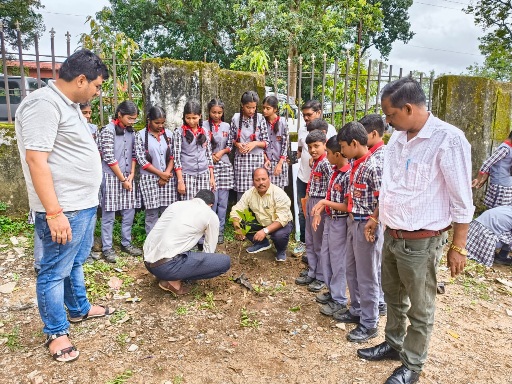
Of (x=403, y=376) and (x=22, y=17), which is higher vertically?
(x=22, y=17)

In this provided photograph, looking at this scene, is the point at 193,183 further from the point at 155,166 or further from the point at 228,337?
the point at 228,337

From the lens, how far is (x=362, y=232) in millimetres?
3170

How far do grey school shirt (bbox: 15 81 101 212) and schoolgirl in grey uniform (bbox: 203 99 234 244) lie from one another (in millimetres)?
2304

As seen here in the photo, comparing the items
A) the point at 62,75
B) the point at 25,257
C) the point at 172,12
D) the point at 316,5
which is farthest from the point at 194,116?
the point at 172,12

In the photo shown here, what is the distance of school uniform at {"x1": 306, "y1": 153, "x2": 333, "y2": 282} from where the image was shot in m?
4.10

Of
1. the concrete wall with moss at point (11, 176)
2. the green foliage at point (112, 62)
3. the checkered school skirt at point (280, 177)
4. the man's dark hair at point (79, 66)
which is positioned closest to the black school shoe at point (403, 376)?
the man's dark hair at point (79, 66)

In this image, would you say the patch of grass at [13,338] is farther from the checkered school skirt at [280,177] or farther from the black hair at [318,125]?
the black hair at [318,125]

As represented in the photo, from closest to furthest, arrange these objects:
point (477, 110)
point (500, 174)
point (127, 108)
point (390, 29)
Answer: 1. point (127, 108)
2. point (500, 174)
3. point (477, 110)
4. point (390, 29)

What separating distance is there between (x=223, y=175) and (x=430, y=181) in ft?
10.4

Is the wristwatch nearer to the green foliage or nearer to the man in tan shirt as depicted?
the man in tan shirt

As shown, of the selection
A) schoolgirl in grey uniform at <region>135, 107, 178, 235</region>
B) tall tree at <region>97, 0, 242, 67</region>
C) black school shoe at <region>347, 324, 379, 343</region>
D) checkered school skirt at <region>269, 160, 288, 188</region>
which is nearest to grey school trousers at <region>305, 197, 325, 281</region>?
black school shoe at <region>347, 324, 379, 343</region>

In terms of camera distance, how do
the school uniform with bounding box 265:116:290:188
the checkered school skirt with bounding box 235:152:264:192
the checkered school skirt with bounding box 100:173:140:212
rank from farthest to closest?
the school uniform with bounding box 265:116:290:188
the checkered school skirt with bounding box 235:152:264:192
the checkered school skirt with bounding box 100:173:140:212

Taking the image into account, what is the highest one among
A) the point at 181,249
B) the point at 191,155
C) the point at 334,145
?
the point at 334,145

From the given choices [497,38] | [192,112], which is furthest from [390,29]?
[192,112]
